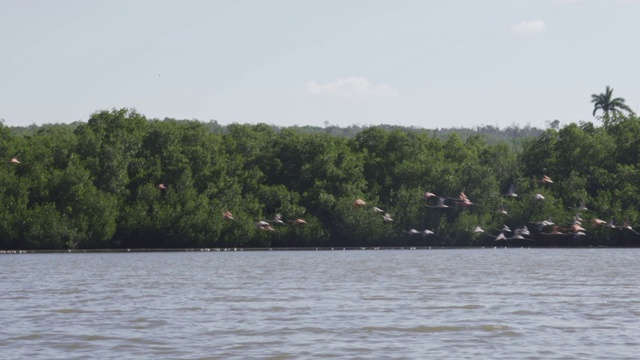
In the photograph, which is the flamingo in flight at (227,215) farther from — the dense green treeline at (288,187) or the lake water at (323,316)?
the lake water at (323,316)

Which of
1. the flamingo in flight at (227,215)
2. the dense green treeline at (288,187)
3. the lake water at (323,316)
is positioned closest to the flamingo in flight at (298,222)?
the dense green treeline at (288,187)

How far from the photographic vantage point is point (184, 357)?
81.7 ft

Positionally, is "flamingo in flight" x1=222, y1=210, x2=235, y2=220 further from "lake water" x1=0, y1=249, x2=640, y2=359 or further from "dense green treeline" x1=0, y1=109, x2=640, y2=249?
"lake water" x1=0, y1=249, x2=640, y2=359

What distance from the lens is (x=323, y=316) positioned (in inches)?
1320

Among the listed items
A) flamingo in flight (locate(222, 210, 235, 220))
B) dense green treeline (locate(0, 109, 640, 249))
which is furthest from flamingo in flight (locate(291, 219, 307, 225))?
flamingo in flight (locate(222, 210, 235, 220))

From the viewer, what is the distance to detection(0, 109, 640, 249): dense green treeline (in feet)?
361

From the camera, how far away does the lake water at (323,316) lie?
26.1 metres

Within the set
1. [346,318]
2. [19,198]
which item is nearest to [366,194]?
[19,198]

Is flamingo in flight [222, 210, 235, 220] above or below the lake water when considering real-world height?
above

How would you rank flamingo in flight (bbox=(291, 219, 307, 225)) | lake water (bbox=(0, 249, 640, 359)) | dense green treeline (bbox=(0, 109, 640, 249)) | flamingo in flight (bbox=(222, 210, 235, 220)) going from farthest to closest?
flamingo in flight (bbox=(291, 219, 307, 225)) < dense green treeline (bbox=(0, 109, 640, 249)) < flamingo in flight (bbox=(222, 210, 235, 220)) < lake water (bbox=(0, 249, 640, 359))

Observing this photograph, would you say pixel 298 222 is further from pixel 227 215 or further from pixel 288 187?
A: pixel 227 215

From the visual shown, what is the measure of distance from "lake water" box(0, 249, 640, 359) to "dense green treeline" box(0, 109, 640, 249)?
5359cm

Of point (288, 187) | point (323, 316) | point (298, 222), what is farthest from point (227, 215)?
point (323, 316)

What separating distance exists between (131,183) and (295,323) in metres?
89.1
